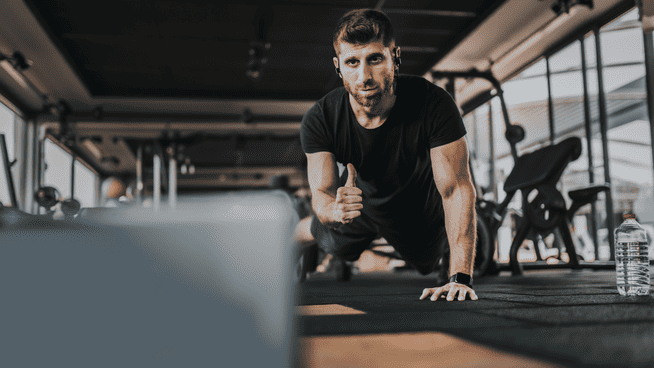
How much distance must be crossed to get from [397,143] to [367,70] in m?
0.33

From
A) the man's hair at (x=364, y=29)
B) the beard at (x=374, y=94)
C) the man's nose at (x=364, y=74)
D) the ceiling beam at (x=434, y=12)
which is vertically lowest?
the beard at (x=374, y=94)

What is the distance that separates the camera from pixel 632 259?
1.95 m

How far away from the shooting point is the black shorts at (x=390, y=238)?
7.52 ft

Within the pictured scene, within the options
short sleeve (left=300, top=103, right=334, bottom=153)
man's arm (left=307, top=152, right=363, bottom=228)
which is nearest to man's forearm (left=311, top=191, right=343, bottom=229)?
man's arm (left=307, top=152, right=363, bottom=228)

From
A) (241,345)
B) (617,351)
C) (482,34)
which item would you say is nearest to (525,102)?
(482,34)

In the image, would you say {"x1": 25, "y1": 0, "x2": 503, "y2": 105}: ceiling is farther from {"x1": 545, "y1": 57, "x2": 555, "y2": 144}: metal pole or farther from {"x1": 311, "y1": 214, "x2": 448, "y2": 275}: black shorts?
{"x1": 311, "y1": 214, "x2": 448, "y2": 275}: black shorts

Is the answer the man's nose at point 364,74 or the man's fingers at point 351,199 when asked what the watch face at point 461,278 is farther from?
the man's nose at point 364,74

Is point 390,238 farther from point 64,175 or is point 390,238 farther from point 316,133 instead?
point 64,175

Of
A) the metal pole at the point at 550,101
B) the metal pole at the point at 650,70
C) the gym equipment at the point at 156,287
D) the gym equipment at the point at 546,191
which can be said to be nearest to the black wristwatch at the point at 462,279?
the gym equipment at the point at 156,287

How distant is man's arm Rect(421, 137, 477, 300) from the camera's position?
178cm

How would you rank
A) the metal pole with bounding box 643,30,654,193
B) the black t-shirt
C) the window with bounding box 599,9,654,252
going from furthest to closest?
the window with bounding box 599,9,654,252 < the metal pole with bounding box 643,30,654,193 < the black t-shirt

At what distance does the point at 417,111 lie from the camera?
1946mm

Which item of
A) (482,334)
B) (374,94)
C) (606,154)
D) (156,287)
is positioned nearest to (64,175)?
(606,154)

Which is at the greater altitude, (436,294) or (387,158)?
(387,158)
